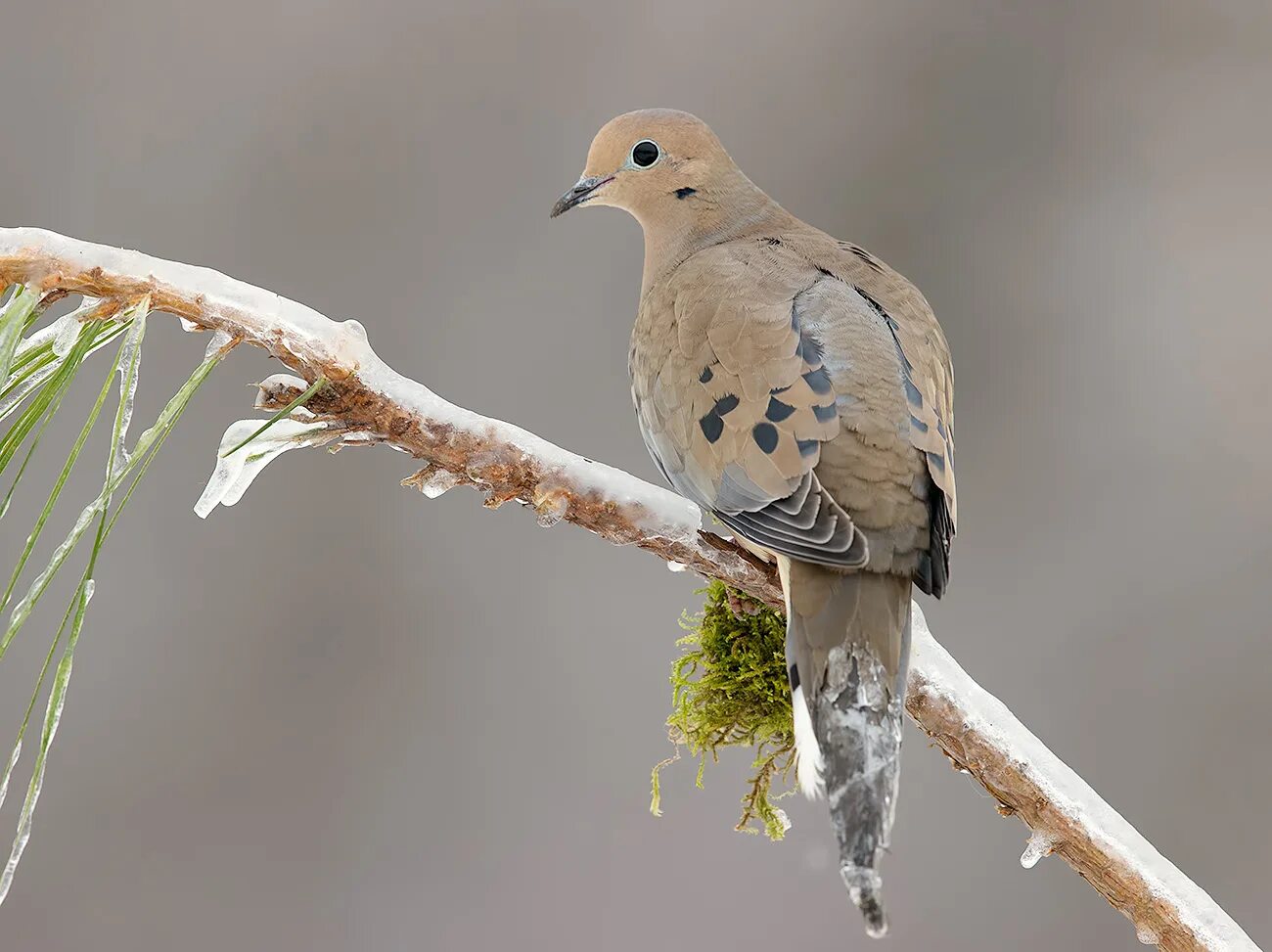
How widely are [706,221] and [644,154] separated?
135 mm

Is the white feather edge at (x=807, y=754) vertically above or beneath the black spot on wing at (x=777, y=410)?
beneath

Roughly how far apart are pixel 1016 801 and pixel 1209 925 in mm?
184

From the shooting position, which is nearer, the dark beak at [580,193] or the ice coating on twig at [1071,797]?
the ice coating on twig at [1071,797]

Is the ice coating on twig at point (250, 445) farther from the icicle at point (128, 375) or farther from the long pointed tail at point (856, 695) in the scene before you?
the long pointed tail at point (856, 695)

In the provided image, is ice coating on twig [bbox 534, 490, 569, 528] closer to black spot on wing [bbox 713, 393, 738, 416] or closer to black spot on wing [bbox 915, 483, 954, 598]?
black spot on wing [bbox 713, 393, 738, 416]

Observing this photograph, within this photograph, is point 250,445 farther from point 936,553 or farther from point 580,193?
point 580,193

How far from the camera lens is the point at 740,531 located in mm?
1176

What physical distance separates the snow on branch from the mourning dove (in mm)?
89

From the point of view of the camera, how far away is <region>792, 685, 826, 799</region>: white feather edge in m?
1.00

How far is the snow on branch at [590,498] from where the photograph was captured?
3.50 feet

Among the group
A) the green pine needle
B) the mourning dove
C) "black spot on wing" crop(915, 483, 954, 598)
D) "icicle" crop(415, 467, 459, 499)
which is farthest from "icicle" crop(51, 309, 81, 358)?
"black spot on wing" crop(915, 483, 954, 598)

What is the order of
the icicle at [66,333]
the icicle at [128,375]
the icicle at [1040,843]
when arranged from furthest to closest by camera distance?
the icicle at [1040,843], the icicle at [66,333], the icicle at [128,375]

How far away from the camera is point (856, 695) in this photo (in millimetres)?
1040

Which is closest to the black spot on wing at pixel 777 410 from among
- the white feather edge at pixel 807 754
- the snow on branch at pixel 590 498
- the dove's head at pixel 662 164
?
the snow on branch at pixel 590 498
